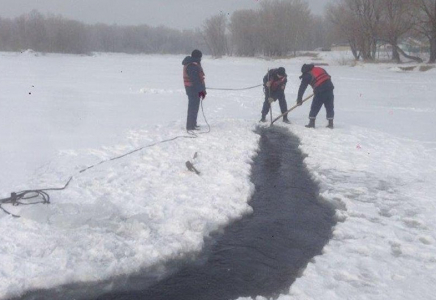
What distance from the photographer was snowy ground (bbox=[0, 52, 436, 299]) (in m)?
4.12

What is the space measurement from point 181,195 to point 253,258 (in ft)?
5.37

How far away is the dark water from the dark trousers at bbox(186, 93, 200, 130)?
318 cm

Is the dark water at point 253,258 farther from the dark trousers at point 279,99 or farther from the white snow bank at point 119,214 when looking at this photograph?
the dark trousers at point 279,99

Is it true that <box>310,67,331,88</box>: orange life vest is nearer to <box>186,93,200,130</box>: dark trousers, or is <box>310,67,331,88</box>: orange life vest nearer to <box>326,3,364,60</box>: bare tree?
<box>186,93,200,130</box>: dark trousers

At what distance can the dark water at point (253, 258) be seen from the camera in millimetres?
3945

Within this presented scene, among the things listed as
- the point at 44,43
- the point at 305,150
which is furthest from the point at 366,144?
the point at 44,43

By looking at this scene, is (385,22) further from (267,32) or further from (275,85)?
(275,85)

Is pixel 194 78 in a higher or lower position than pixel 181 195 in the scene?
higher

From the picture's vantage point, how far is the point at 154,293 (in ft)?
13.0

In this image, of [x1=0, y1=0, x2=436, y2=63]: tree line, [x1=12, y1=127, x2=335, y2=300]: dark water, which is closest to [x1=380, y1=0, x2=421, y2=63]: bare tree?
[x1=0, y1=0, x2=436, y2=63]: tree line

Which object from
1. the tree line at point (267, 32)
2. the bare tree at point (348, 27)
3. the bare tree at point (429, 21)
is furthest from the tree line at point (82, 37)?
the bare tree at point (429, 21)

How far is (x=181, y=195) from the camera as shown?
5852 mm

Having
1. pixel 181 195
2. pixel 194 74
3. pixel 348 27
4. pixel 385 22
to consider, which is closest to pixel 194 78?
pixel 194 74

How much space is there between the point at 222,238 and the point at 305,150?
13.1 feet
